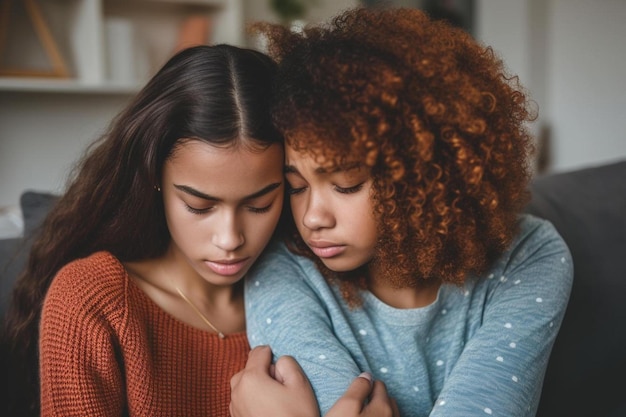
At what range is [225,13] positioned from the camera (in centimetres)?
281

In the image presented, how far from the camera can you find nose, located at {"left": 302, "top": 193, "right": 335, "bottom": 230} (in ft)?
3.20

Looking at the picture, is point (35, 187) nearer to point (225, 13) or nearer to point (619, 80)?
point (225, 13)

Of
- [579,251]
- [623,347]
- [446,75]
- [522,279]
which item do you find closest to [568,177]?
[579,251]

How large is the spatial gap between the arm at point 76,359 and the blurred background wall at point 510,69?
1416 mm

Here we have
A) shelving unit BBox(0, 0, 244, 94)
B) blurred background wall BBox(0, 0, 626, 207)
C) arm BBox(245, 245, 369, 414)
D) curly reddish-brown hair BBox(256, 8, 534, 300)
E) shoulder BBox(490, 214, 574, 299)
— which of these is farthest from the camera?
blurred background wall BBox(0, 0, 626, 207)

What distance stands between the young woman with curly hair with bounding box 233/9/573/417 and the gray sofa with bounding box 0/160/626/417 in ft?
1.35

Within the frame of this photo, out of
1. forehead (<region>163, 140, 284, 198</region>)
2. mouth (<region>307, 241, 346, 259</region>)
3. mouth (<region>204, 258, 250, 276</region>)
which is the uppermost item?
forehead (<region>163, 140, 284, 198</region>)

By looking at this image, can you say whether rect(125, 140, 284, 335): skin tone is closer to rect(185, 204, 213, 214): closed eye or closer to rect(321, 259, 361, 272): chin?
rect(185, 204, 213, 214): closed eye

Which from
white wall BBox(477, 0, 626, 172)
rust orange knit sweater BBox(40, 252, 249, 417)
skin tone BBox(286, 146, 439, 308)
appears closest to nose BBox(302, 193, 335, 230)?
skin tone BBox(286, 146, 439, 308)

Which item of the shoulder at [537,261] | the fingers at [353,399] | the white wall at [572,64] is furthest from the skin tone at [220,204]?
the white wall at [572,64]

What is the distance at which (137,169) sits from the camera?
43.8 inches

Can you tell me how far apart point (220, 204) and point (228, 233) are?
0.05 metres

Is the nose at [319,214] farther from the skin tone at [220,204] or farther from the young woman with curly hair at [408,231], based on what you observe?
the skin tone at [220,204]

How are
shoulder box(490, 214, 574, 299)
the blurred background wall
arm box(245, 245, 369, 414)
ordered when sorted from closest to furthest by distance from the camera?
arm box(245, 245, 369, 414)
shoulder box(490, 214, 574, 299)
the blurred background wall
